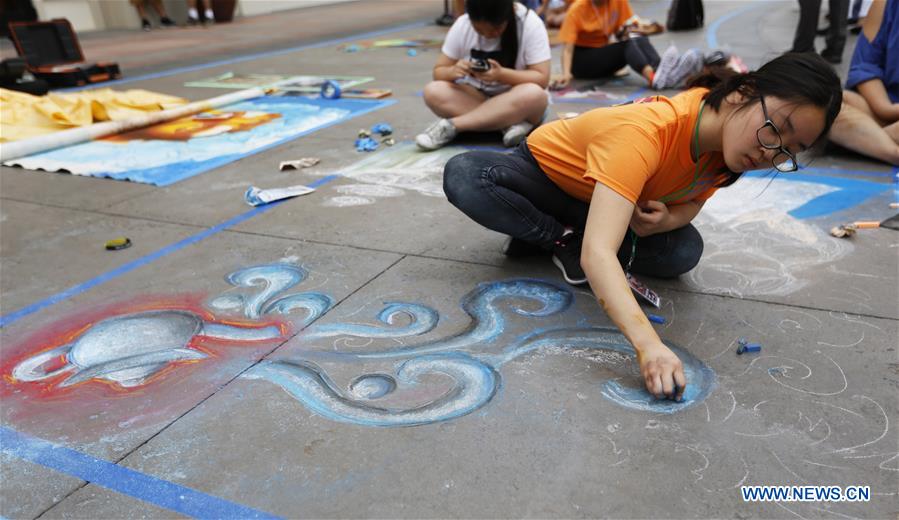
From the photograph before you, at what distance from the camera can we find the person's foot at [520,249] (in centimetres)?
267

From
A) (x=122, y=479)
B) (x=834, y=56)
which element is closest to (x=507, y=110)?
(x=122, y=479)

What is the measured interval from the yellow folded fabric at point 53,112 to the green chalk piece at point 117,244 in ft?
7.45

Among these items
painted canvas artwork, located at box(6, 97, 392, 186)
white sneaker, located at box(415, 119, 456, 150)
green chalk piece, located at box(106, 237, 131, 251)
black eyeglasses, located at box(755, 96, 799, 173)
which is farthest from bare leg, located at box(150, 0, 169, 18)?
black eyeglasses, located at box(755, 96, 799, 173)

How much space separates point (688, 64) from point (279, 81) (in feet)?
12.3

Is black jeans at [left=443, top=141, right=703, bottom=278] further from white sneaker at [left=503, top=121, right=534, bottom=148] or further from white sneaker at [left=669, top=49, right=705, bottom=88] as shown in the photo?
white sneaker at [left=669, top=49, right=705, bottom=88]

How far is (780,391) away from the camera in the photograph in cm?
182

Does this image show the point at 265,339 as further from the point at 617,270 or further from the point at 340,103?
the point at 340,103

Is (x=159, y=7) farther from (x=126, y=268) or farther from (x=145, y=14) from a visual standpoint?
(x=126, y=268)

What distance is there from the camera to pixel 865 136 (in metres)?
3.64

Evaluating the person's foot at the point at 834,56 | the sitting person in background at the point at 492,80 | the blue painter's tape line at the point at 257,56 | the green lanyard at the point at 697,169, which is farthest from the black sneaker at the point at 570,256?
the blue painter's tape line at the point at 257,56

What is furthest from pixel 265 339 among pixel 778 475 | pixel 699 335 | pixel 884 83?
pixel 884 83

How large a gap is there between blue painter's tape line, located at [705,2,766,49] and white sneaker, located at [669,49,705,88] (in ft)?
8.80

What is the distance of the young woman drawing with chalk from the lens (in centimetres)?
167

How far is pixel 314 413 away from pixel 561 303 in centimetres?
94
